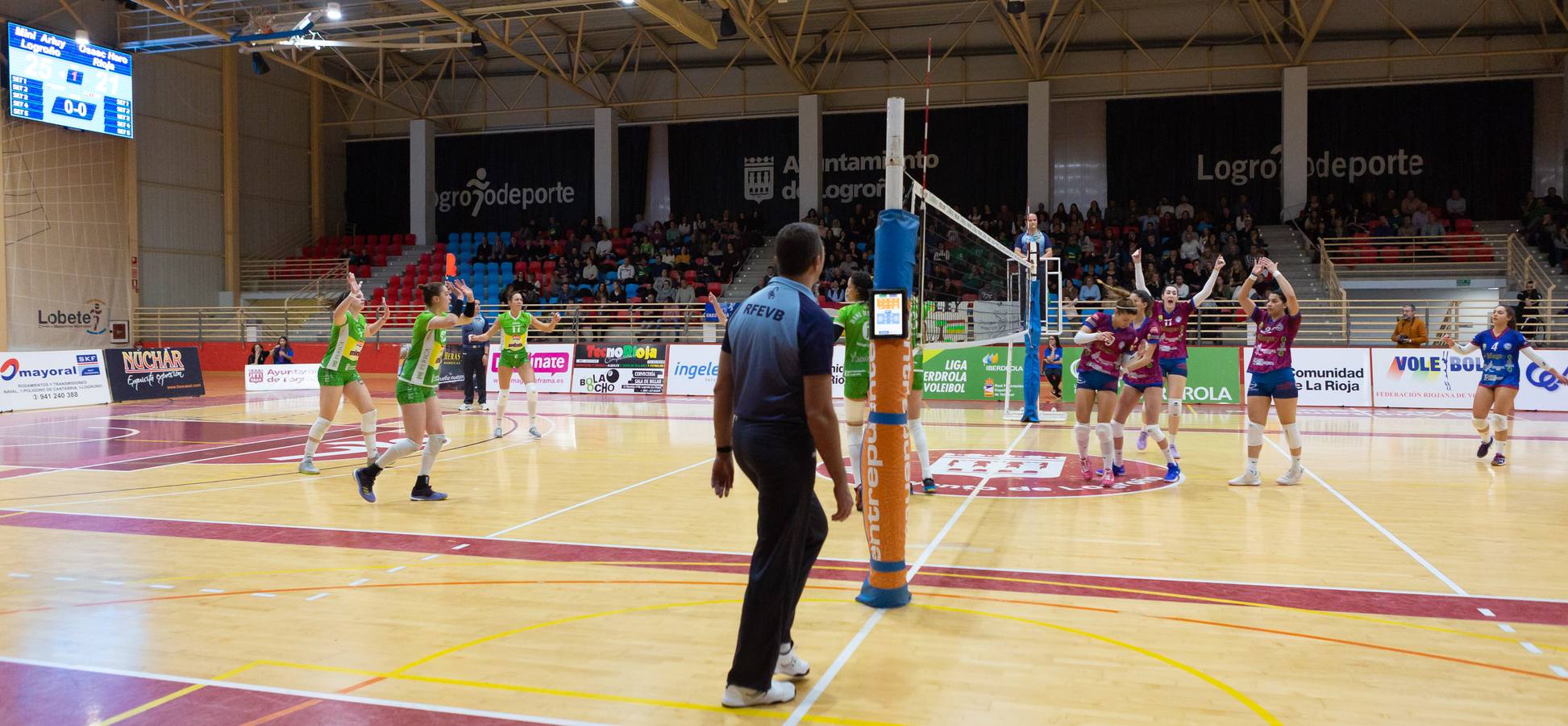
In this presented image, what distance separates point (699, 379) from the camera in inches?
838

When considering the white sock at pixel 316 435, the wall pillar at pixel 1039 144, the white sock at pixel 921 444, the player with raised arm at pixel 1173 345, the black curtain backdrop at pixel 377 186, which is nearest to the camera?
the white sock at pixel 921 444

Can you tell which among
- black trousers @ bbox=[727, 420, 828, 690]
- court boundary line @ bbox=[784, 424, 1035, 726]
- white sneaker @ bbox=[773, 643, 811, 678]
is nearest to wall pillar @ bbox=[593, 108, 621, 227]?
court boundary line @ bbox=[784, 424, 1035, 726]

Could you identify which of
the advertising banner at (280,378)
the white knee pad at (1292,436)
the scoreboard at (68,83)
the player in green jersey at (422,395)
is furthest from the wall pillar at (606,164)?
the white knee pad at (1292,436)

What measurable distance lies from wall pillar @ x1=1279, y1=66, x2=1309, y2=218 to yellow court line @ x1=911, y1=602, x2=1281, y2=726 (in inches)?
972

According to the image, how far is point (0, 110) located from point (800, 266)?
2765 centimetres

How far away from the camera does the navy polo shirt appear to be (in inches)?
146

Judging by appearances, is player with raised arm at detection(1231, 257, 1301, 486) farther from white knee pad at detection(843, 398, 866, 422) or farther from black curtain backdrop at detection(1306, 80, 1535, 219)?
black curtain backdrop at detection(1306, 80, 1535, 219)

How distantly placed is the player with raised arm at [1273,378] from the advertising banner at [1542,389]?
1119 cm

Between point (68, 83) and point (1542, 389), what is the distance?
31.4m

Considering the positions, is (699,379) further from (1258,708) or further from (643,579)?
(1258,708)

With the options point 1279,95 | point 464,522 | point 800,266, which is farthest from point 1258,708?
point 1279,95

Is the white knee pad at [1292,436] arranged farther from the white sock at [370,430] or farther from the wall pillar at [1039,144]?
the wall pillar at [1039,144]

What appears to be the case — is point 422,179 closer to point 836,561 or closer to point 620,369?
point 620,369

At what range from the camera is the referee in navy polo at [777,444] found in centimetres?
369
